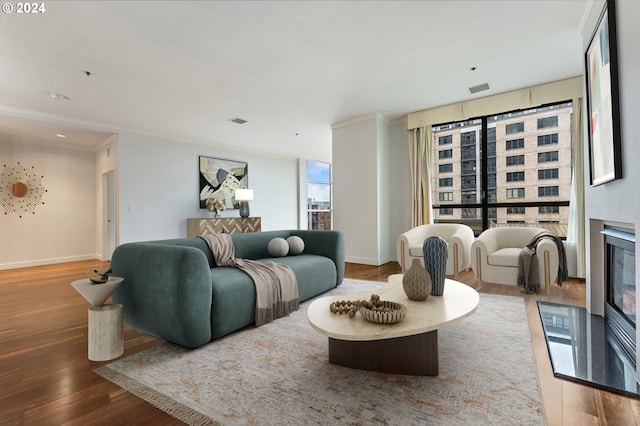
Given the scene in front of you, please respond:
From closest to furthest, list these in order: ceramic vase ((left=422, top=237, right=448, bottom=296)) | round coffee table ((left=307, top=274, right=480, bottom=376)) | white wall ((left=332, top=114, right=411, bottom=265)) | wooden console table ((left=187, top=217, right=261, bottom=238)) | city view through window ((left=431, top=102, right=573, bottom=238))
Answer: round coffee table ((left=307, top=274, right=480, bottom=376)) < ceramic vase ((left=422, top=237, right=448, bottom=296)) < city view through window ((left=431, top=102, right=573, bottom=238)) < white wall ((left=332, top=114, right=411, bottom=265)) < wooden console table ((left=187, top=217, right=261, bottom=238))

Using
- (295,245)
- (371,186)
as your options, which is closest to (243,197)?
(371,186)

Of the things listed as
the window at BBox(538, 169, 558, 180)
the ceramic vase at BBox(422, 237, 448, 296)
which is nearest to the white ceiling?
the window at BBox(538, 169, 558, 180)

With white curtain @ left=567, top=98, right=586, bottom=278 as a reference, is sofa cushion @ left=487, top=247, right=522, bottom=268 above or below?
below

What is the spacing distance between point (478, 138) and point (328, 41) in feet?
10.5

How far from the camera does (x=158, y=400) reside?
56.6 inches

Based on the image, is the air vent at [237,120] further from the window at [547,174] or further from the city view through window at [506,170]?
the window at [547,174]

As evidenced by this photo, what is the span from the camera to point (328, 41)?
2.88 metres

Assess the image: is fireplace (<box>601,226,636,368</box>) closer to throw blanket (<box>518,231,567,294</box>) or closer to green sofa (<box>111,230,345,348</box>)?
throw blanket (<box>518,231,567,294</box>)

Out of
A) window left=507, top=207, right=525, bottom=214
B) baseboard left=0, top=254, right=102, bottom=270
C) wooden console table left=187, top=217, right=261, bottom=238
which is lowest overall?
baseboard left=0, top=254, right=102, bottom=270

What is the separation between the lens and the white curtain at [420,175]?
503 cm

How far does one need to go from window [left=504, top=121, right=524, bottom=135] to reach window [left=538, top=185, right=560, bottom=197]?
92 centimetres

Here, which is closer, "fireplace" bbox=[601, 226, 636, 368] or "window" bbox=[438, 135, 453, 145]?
"fireplace" bbox=[601, 226, 636, 368]

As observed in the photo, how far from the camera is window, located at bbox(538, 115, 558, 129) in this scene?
13.7ft

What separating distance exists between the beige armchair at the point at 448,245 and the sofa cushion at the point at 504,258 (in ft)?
1.39
